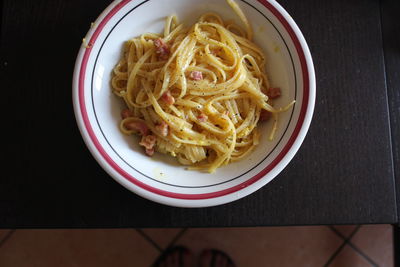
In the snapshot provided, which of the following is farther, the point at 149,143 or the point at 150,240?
the point at 150,240

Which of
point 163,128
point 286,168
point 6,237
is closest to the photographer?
point 163,128

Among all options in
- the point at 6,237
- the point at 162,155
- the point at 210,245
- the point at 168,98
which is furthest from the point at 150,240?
the point at 168,98

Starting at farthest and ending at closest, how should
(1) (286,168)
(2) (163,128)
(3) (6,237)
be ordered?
(3) (6,237), (1) (286,168), (2) (163,128)

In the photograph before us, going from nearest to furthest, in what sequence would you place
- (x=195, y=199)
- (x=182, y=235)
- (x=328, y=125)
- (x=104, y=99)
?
1. (x=195, y=199)
2. (x=104, y=99)
3. (x=328, y=125)
4. (x=182, y=235)

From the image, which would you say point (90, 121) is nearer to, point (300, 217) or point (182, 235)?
point (300, 217)

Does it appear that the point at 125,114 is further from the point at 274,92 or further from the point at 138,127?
the point at 274,92

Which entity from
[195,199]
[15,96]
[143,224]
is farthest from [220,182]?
[15,96]

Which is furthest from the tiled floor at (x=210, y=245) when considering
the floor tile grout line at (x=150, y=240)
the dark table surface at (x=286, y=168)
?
the dark table surface at (x=286, y=168)
